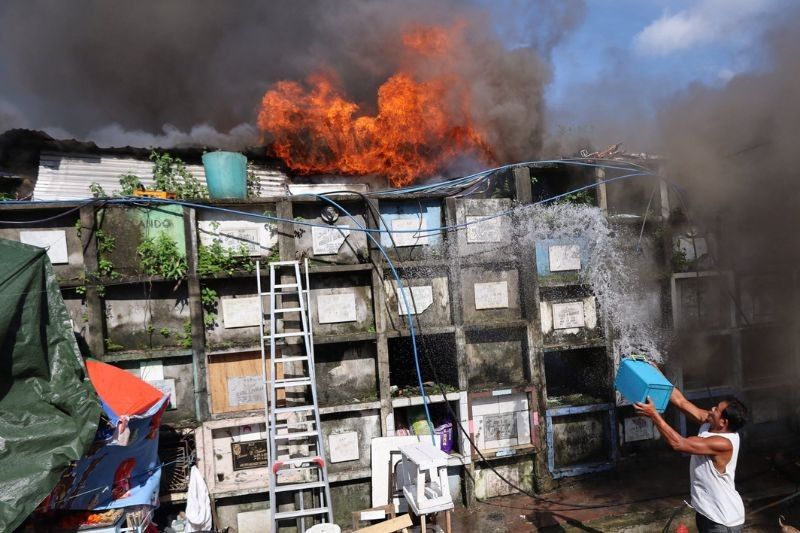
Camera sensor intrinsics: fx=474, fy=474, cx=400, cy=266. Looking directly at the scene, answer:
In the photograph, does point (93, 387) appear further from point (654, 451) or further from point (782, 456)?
point (782, 456)

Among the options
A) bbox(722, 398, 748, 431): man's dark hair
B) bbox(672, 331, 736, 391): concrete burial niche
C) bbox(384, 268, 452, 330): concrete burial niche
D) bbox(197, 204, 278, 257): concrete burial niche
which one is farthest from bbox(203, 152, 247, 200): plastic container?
bbox(672, 331, 736, 391): concrete burial niche

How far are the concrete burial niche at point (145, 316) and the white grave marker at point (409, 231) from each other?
11.2 feet

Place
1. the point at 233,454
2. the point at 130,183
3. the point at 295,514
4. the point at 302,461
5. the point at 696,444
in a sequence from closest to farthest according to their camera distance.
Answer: the point at 696,444, the point at 295,514, the point at 302,461, the point at 233,454, the point at 130,183

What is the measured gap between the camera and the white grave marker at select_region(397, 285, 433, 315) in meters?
7.86

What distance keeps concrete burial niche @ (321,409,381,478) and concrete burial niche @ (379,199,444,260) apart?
105 inches

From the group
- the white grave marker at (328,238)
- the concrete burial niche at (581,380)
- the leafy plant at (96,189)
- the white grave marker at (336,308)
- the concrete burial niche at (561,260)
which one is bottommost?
the concrete burial niche at (581,380)

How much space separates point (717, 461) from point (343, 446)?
16.3 feet

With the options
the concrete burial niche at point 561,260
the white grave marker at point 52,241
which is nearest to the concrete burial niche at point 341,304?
the concrete burial niche at point 561,260

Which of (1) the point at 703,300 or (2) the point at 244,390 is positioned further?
(1) the point at 703,300

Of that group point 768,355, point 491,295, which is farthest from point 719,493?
point 768,355

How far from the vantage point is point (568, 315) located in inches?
333

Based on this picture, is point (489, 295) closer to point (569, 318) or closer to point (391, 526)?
point (569, 318)

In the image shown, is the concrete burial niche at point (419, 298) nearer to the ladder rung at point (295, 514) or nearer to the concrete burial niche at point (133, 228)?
the ladder rung at point (295, 514)

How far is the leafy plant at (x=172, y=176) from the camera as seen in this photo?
8.19 metres
